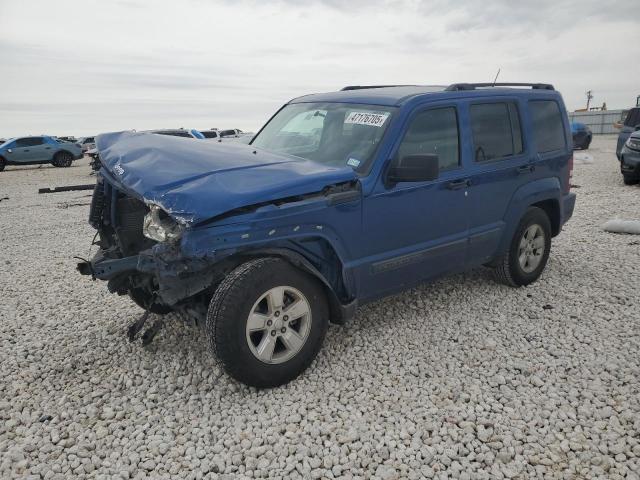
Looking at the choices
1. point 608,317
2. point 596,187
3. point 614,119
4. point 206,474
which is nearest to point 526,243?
point 608,317

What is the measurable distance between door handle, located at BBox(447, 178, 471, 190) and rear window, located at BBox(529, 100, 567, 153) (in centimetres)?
123

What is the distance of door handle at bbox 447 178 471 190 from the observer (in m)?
3.89

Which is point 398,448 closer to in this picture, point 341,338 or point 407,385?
point 407,385

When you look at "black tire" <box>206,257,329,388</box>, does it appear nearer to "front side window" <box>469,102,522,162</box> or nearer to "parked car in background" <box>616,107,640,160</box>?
"front side window" <box>469,102,522,162</box>

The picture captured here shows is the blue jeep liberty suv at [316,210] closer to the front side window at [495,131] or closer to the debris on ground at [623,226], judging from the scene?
the front side window at [495,131]

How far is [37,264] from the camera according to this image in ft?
20.5

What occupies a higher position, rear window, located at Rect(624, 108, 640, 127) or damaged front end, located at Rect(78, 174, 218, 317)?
rear window, located at Rect(624, 108, 640, 127)

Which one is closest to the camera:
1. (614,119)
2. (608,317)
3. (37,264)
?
(608,317)

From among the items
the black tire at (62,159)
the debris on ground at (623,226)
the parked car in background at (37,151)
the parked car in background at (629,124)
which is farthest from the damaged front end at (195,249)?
the black tire at (62,159)

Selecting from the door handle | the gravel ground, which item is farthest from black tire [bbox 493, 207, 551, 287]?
the door handle

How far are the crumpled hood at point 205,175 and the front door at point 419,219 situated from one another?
460 mm

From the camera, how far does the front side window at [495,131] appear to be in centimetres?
419

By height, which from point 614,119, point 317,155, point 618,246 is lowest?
point 618,246

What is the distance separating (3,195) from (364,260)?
1380 cm
